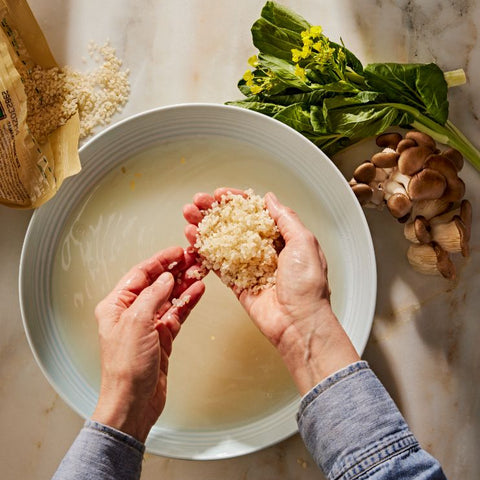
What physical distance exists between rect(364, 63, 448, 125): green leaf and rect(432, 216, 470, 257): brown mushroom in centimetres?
28

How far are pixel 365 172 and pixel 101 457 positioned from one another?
0.91 m

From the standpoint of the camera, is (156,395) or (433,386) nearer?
(156,395)

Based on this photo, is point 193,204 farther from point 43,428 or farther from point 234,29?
point 43,428

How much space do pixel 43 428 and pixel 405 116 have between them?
4.41 feet

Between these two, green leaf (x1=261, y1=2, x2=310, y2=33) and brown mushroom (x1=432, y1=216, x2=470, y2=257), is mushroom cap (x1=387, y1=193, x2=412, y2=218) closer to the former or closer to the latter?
brown mushroom (x1=432, y1=216, x2=470, y2=257)

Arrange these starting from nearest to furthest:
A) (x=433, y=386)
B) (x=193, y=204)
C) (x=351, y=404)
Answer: (x=351, y=404), (x=193, y=204), (x=433, y=386)

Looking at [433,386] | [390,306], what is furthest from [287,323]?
[433,386]

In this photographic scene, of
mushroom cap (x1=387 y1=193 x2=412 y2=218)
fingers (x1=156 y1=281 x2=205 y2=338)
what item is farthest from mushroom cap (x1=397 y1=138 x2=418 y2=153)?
fingers (x1=156 y1=281 x2=205 y2=338)

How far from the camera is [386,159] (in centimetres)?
131

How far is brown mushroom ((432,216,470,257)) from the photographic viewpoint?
1.26 meters

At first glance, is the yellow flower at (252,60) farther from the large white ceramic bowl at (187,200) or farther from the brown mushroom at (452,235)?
the brown mushroom at (452,235)

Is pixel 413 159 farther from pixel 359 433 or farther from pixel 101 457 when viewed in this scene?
pixel 101 457

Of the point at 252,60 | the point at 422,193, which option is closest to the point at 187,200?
the point at 252,60

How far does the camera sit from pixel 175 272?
1.27 meters
